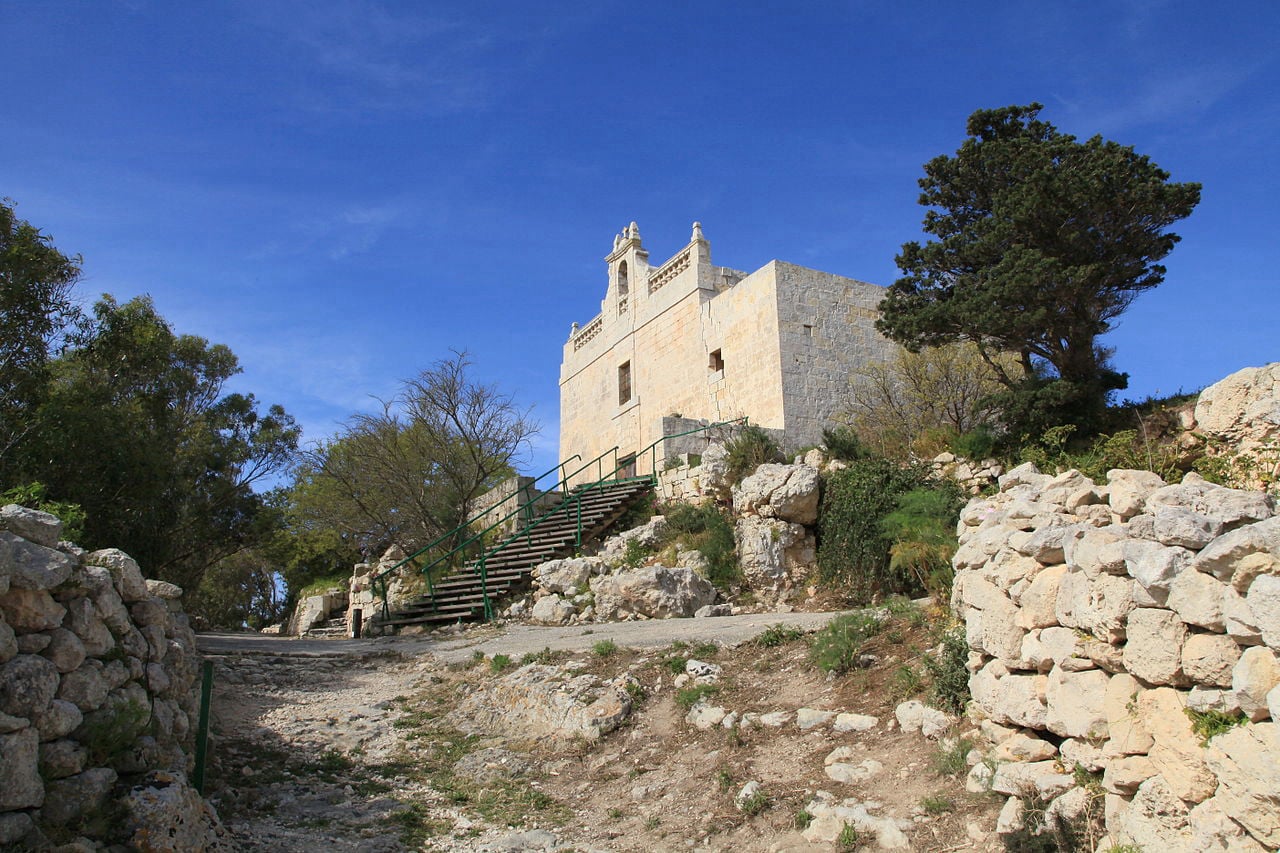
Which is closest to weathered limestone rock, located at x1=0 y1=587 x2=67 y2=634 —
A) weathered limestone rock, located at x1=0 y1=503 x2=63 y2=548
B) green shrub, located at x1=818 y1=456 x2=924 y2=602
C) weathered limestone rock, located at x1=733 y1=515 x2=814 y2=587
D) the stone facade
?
weathered limestone rock, located at x1=0 y1=503 x2=63 y2=548

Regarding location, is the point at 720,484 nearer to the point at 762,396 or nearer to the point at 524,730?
the point at 762,396

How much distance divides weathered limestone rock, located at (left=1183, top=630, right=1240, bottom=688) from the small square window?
20598 mm

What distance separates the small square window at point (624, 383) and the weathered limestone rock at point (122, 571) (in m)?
18.6

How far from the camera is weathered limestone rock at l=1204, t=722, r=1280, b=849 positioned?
331 centimetres

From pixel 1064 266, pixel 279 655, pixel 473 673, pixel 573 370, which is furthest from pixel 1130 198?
pixel 573 370

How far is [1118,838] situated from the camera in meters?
4.08

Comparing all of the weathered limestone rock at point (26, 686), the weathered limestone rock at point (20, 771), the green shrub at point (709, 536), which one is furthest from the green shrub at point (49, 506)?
the green shrub at point (709, 536)

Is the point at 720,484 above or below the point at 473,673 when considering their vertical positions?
above

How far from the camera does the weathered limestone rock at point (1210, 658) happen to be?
11.9 ft

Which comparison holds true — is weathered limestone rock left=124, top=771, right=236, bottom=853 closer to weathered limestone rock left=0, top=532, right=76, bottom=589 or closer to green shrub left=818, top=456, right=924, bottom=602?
weathered limestone rock left=0, top=532, right=76, bottom=589

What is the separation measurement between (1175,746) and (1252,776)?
0.46 m

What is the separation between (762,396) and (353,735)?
12.8 metres

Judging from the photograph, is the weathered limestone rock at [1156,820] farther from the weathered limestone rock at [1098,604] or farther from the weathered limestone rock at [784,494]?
the weathered limestone rock at [784,494]

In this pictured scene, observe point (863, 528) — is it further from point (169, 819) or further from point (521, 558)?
point (169, 819)
